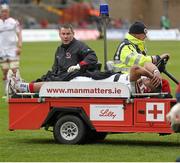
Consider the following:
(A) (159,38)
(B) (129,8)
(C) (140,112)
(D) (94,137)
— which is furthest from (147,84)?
(B) (129,8)

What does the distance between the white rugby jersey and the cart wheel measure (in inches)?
322

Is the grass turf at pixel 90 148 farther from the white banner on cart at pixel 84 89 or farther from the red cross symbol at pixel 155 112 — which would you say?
the white banner on cart at pixel 84 89

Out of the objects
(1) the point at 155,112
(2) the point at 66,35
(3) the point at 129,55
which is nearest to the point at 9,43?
(2) the point at 66,35

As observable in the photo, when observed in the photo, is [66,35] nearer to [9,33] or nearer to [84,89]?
[84,89]

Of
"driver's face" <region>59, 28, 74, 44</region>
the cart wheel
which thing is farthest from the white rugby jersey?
the cart wheel

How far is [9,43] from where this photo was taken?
20.6m

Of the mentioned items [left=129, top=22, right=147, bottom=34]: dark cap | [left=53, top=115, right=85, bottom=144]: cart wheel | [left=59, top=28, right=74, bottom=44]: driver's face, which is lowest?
[left=53, top=115, right=85, bottom=144]: cart wheel

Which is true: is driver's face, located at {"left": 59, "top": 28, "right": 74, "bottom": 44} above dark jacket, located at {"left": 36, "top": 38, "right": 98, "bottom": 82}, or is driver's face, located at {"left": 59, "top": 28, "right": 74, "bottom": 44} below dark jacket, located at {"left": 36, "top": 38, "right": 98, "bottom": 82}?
above

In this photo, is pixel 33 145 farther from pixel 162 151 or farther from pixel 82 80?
pixel 162 151

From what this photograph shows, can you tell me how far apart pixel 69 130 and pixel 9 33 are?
8.53 m

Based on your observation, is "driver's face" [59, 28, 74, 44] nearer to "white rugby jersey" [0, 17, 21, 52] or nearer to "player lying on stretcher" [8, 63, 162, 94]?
"player lying on stretcher" [8, 63, 162, 94]

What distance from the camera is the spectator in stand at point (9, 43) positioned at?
20156 millimetres

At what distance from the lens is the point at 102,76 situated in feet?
40.3

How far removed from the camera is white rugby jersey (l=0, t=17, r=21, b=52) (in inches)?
794
